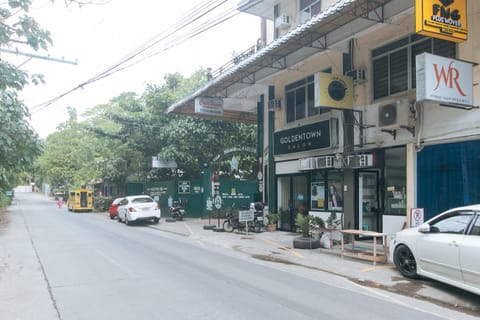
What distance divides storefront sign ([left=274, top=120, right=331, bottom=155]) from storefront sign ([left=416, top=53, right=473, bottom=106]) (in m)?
5.12

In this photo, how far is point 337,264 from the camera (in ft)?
33.8

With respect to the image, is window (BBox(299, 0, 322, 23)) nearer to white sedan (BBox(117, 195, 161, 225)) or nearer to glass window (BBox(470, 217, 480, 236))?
glass window (BBox(470, 217, 480, 236))

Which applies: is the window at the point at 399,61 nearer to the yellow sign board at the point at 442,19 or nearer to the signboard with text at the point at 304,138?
the yellow sign board at the point at 442,19

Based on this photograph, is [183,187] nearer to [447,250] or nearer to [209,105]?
[209,105]

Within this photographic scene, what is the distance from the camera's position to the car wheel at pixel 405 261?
858 cm

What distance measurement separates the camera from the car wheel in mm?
8580

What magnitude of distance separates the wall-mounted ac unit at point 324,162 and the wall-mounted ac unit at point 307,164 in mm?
215

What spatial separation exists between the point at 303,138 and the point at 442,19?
288 inches

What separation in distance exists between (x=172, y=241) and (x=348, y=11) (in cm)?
964

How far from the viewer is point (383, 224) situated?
1242cm

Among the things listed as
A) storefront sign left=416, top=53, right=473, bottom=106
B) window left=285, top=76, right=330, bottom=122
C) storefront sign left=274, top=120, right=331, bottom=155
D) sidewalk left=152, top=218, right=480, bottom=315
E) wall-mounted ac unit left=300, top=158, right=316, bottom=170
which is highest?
window left=285, top=76, right=330, bottom=122

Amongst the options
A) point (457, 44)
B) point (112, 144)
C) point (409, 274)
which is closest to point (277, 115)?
point (457, 44)

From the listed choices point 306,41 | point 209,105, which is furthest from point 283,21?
point 209,105

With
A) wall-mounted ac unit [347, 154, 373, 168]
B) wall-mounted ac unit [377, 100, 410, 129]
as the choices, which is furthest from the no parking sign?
wall-mounted ac unit [347, 154, 373, 168]
